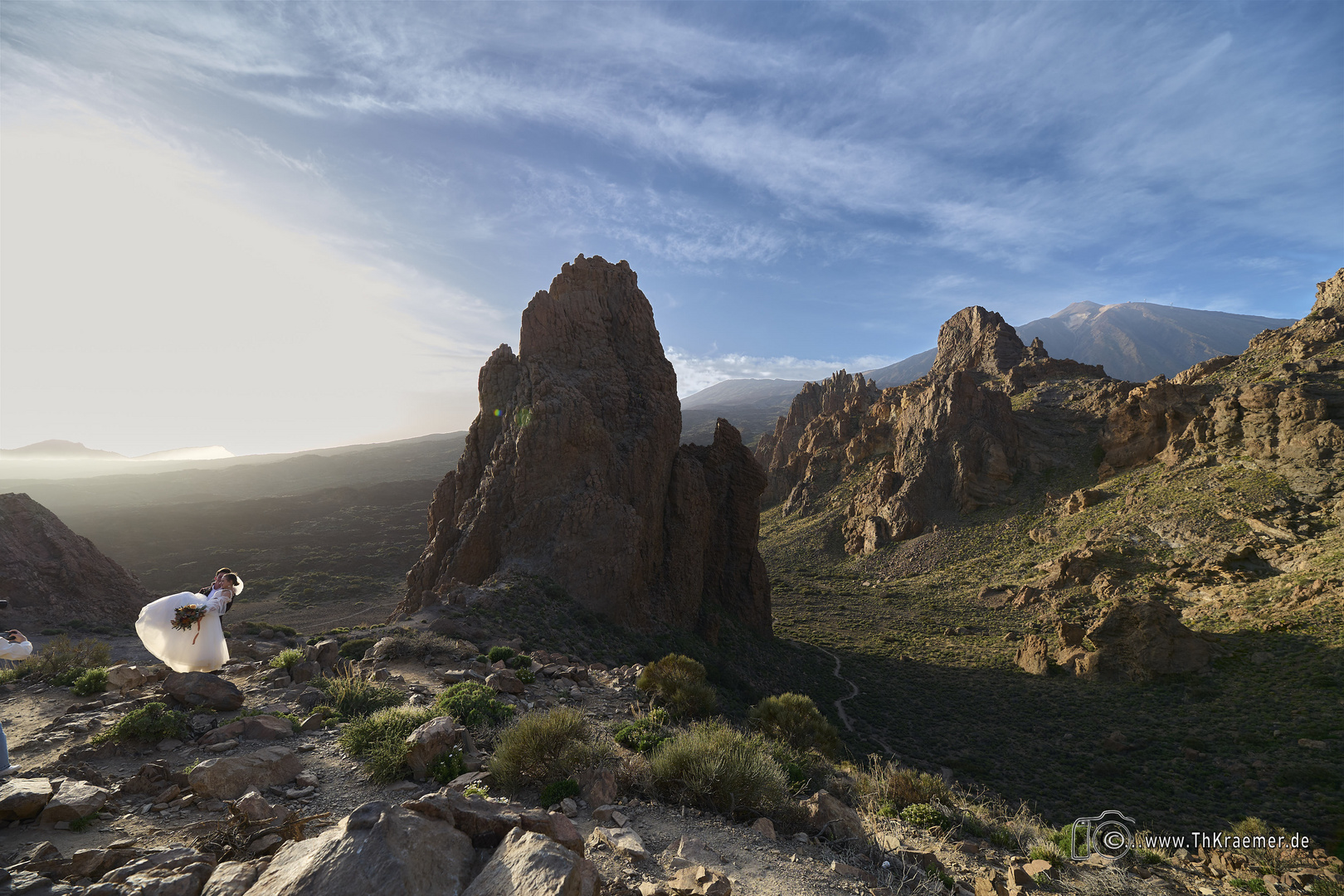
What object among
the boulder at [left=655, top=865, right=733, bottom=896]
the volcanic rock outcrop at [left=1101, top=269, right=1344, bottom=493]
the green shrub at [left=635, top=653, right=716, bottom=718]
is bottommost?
the green shrub at [left=635, top=653, right=716, bottom=718]

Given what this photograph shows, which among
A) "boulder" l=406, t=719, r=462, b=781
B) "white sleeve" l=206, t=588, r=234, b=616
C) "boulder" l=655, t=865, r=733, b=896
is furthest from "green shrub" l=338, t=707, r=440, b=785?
"boulder" l=655, t=865, r=733, b=896

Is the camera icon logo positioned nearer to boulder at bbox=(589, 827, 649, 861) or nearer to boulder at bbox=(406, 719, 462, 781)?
boulder at bbox=(589, 827, 649, 861)

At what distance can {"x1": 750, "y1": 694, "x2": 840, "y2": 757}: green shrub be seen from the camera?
14.7 meters

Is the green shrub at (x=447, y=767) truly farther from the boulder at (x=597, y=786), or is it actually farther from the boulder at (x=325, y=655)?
the boulder at (x=325, y=655)

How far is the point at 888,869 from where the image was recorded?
6328 millimetres

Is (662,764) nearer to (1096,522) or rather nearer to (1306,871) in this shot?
(1306,871)

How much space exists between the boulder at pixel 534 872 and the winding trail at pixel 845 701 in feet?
70.5

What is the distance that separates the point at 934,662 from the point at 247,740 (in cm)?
3890

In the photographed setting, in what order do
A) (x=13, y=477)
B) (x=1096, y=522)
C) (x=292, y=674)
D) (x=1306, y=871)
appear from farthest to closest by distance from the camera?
(x=13, y=477) → (x=1096, y=522) → (x=292, y=674) → (x=1306, y=871)

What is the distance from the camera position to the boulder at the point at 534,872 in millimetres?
3939

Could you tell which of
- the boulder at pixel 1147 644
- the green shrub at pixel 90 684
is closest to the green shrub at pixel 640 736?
the green shrub at pixel 90 684

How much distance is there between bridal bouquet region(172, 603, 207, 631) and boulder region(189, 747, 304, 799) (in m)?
3.93

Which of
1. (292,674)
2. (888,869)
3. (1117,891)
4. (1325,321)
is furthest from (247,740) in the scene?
(1325,321)

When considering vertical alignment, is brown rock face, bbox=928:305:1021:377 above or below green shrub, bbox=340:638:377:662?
above
